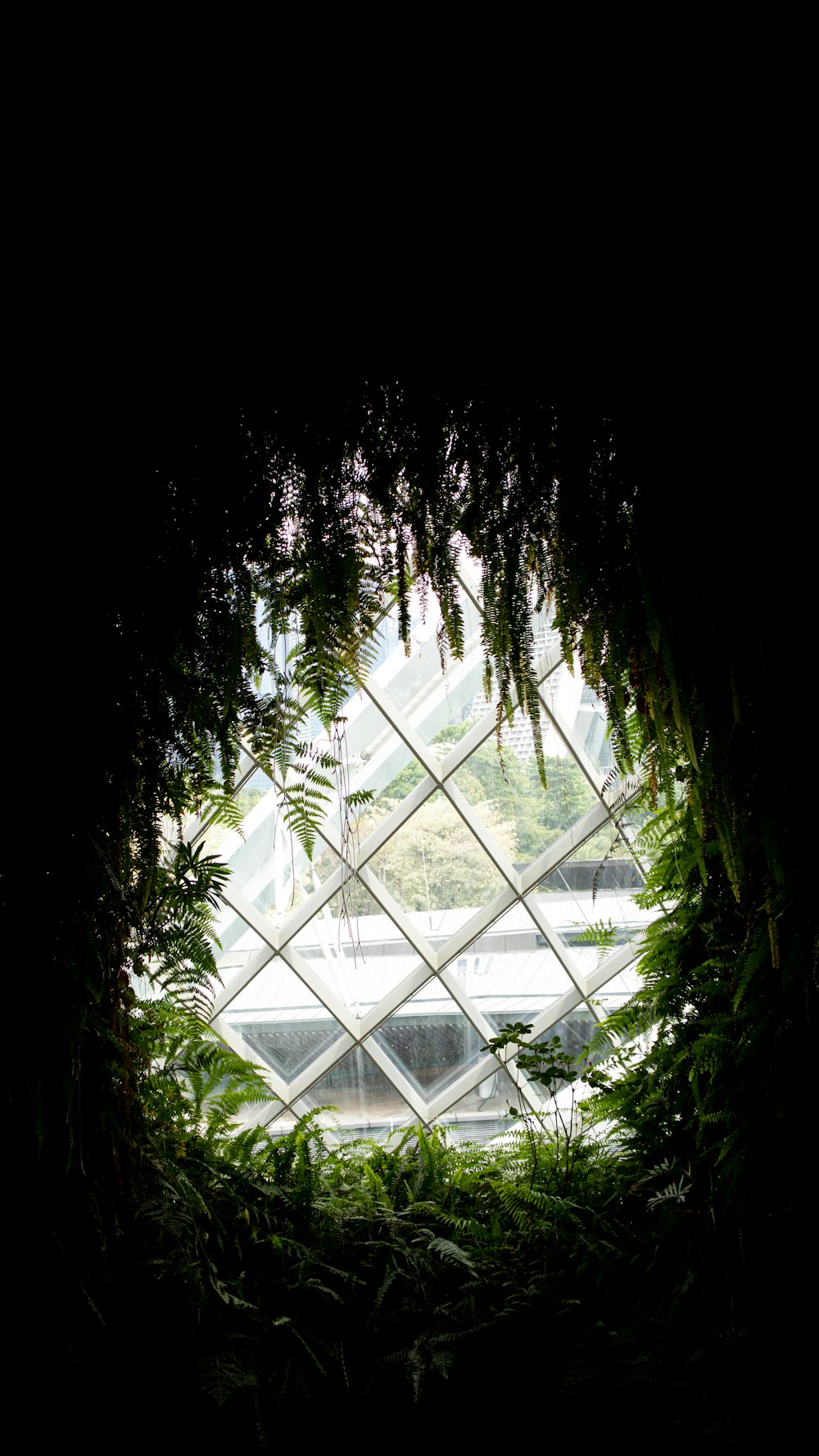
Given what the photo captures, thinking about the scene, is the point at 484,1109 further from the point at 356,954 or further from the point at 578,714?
the point at 578,714

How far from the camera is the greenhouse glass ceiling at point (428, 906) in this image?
5797 millimetres

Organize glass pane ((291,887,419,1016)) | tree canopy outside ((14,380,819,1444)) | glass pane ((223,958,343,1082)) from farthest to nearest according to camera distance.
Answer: glass pane ((223,958,343,1082)) → glass pane ((291,887,419,1016)) → tree canopy outside ((14,380,819,1444))

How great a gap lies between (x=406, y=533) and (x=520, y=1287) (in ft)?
9.53

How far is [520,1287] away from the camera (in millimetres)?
3176

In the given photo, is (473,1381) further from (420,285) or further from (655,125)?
(655,125)

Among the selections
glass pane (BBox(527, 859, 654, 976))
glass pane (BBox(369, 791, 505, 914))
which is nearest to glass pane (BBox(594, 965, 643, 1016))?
glass pane (BBox(527, 859, 654, 976))

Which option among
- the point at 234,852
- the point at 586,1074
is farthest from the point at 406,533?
the point at 234,852

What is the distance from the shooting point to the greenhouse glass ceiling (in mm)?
5797

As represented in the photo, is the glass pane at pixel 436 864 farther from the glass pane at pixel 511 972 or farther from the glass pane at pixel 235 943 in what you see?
the glass pane at pixel 235 943

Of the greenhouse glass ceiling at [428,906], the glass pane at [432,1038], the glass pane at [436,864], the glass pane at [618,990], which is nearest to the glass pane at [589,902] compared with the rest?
the greenhouse glass ceiling at [428,906]

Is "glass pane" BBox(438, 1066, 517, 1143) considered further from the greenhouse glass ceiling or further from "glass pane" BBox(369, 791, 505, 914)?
"glass pane" BBox(369, 791, 505, 914)

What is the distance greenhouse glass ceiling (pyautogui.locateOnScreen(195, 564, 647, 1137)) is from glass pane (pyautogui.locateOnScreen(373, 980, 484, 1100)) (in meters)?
0.01

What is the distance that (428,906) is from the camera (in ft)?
20.2

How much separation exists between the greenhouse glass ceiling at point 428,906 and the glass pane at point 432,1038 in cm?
1
